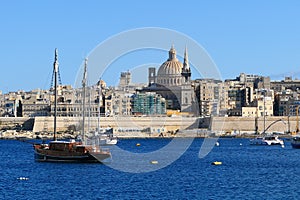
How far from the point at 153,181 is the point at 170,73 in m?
106

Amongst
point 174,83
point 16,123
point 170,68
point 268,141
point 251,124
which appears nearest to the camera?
point 268,141

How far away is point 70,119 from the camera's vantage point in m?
97.2

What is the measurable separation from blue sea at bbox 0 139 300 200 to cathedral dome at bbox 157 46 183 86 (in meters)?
93.3

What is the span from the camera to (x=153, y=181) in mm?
33750

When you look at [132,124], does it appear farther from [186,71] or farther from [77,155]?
[77,155]

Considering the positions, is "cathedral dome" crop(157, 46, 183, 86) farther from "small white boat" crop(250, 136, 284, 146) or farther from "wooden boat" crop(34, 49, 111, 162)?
"wooden boat" crop(34, 49, 111, 162)

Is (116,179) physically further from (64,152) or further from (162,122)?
(162,122)

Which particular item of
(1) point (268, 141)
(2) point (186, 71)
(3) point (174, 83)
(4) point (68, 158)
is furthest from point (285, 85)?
(4) point (68, 158)

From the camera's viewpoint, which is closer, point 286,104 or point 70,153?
point 70,153

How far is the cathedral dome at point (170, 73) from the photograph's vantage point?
138625 millimetres

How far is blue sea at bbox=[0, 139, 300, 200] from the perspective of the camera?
29.4m

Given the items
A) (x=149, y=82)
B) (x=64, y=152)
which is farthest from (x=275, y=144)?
(x=149, y=82)

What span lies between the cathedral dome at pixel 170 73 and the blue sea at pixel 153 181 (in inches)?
3675

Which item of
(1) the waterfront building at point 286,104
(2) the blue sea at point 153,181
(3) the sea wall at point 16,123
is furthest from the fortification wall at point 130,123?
(2) the blue sea at point 153,181
